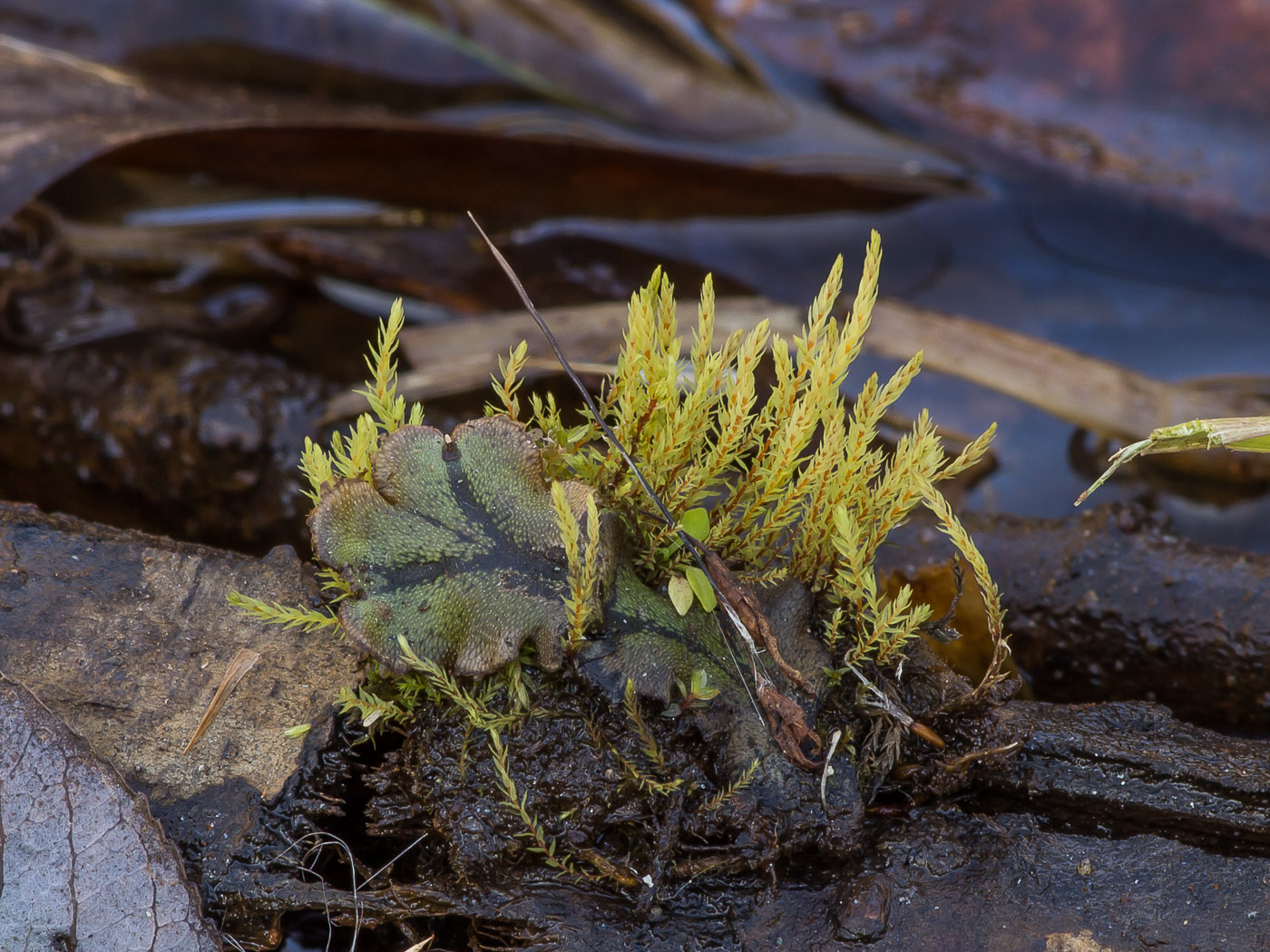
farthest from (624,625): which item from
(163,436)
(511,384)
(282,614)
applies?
(163,436)

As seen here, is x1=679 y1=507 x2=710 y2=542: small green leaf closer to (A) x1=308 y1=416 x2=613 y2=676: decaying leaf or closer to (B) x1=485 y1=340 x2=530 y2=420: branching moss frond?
(A) x1=308 y1=416 x2=613 y2=676: decaying leaf

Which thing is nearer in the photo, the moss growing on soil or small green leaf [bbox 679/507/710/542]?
the moss growing on soil

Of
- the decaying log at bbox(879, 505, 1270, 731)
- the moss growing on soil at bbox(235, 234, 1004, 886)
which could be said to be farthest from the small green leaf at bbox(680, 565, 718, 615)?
the decaying log at bbox(879, 505, 1270, 731)

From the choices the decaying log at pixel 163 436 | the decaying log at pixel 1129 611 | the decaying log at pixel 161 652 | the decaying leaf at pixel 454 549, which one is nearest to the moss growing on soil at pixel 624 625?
the decaying leaf at pixel 454 549

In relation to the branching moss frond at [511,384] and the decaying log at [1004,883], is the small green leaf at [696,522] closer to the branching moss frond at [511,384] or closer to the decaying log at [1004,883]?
the branching moss frond at [511,384]

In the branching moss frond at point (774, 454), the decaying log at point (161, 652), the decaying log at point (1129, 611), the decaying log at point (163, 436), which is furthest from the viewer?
the decaying log at point (163, 436)

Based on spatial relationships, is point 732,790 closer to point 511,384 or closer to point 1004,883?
point 1004,883

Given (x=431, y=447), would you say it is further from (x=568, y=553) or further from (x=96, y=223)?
(x=96, y=223)
